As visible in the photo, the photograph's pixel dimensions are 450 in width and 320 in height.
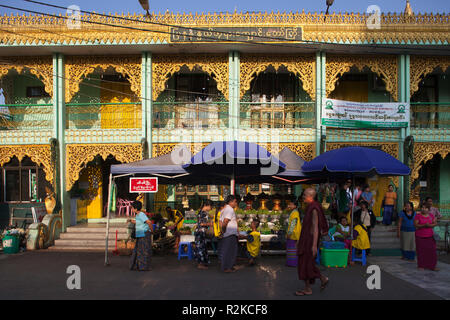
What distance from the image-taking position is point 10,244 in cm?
1125

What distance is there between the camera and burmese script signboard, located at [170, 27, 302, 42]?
12375mm

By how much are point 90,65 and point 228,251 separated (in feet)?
28.9

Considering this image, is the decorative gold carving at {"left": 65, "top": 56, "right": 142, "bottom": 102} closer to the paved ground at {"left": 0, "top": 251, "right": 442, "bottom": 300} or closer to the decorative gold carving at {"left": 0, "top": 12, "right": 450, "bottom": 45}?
the decorative gold carving at {"left": 0, "top": 12, "right": 450, "bottom": 45}

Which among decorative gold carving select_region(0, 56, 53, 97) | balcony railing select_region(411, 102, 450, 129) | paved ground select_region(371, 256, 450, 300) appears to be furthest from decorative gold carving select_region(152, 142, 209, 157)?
A: balcony railing select_region(411, 102, 450, 129)

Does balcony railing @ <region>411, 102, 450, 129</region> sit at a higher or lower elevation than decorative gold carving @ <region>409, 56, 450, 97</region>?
lower

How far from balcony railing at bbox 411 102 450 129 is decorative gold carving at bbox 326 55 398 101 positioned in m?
1.54

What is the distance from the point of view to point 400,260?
10.1 m

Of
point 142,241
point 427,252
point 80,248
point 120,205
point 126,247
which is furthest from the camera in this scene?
point 120,205

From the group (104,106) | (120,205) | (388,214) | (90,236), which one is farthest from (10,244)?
(388,214)

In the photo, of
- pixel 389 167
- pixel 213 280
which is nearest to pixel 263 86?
pixel 389 167

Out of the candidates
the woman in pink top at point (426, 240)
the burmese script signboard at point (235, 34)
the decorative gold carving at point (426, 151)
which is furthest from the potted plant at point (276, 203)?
the burmese script signboard at point (235, 34)

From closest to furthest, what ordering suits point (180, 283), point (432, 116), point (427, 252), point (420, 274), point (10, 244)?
point (180, 283)
point (420, 274)
point (427, 252)
point (10, 244)
point (432, 116)

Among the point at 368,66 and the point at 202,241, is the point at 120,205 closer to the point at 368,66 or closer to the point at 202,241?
the point at 202,241
